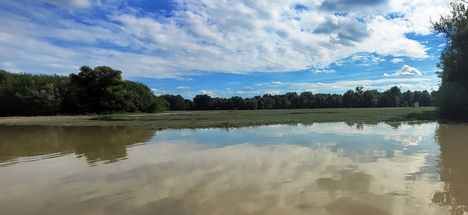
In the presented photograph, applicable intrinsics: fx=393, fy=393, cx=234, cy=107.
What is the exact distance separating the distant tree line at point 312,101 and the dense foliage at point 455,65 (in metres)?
85.1

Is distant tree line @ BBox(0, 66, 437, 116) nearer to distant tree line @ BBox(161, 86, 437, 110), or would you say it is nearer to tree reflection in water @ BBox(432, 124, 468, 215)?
distant tree line @ BBox(161, 86, 437, 110)

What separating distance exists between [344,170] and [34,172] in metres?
10.2

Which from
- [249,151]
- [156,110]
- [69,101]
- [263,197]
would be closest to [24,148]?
[249,151]

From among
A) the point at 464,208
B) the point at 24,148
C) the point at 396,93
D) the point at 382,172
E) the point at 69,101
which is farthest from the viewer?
the point at 396,93

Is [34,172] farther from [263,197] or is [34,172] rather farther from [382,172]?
[382,172]

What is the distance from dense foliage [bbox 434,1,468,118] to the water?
76.8 feet

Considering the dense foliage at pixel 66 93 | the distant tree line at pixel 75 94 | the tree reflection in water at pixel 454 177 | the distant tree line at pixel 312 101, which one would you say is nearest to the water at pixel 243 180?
the tree reflection in water at pixel 454 177

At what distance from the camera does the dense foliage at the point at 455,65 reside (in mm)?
37969

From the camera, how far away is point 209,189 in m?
9.95

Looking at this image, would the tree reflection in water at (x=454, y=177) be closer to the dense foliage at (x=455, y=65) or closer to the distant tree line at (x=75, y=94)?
the dense foliage at (x=455, y=65)

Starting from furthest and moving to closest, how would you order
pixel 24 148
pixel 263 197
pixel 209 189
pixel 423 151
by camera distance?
pixel 24 148
pixel 423 151
pixel 209 189
pixel 263 197

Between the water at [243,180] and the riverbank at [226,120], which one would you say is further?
the riverbank at [226,120]

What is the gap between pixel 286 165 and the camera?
43.6ft

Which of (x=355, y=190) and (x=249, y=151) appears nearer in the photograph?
(x=355, y=190)
